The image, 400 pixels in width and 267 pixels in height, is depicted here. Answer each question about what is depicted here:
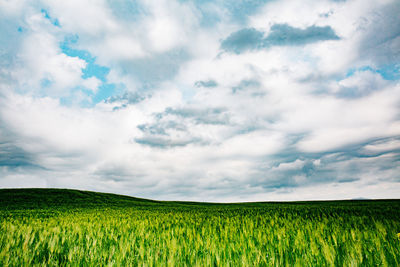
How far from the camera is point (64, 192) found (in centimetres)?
3878

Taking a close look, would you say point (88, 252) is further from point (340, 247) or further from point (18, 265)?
point (340, 247)

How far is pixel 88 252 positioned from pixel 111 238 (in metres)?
0.96

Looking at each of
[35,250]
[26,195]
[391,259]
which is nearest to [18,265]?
[35,250]

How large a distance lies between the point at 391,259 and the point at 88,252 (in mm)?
3714

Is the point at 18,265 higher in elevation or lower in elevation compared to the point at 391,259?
lower

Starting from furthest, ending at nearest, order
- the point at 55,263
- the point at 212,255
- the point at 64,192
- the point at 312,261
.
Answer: the point at 64,192
the point at 55,263
the point at 212,255
the point at 312,261

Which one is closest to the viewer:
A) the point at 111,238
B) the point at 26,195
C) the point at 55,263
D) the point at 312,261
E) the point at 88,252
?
the point at 312,261

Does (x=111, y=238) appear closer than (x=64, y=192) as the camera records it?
Yes

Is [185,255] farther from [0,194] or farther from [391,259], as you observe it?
[0,194]

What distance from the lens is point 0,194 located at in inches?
1401

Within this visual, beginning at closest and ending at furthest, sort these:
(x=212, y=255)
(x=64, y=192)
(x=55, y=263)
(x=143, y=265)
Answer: (x=143, y=265)
(x=212, y=255)
(x=55, y=263)
(x=64, y=192)

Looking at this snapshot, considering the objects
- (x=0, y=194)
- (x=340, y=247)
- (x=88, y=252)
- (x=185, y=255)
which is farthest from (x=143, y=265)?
(x=0, y=194)

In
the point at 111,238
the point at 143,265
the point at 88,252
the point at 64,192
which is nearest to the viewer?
the point at 143,265

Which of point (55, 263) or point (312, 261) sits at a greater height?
point (312, 261)
